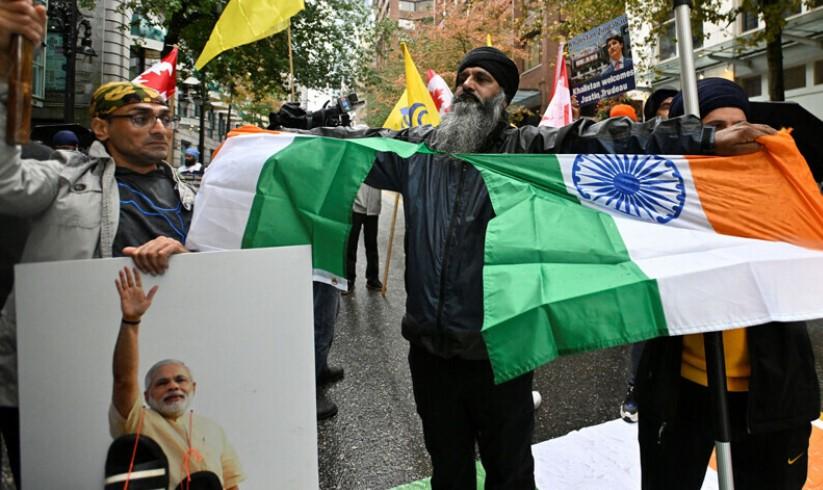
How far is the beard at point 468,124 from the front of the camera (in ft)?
6.74

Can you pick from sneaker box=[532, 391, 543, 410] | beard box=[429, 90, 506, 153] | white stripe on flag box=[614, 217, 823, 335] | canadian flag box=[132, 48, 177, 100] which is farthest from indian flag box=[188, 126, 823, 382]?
canadian flag box=[132, 48, 177, 100]

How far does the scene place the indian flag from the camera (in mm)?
1441

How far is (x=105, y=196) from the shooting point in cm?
168

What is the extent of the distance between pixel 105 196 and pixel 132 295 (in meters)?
0.47

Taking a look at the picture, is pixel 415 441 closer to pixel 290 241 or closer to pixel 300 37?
pixel 290 241

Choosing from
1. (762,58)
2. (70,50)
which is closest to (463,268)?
(70,50)

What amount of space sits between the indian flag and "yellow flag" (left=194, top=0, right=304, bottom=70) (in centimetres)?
170

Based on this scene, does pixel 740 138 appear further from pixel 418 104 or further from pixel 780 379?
pixel 418 104

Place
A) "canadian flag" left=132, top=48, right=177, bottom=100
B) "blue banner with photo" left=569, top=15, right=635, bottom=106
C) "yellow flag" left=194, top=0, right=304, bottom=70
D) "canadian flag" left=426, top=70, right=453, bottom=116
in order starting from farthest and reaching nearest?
"canadian flag" left=426, top=70, right=453, bottom=116 < "blue banner with photo" left=569, top=15, right=635, bottom=106 < "canadian flag" left=132, top=48, right=177, bottom=100 < "yellow flag" left=194, top=0, right=304, bottom=70

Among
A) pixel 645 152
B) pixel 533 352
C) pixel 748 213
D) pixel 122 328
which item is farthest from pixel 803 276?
pixel 122 328

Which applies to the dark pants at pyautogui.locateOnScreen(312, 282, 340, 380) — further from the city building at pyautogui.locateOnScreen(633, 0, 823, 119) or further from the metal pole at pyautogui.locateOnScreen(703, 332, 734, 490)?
the city building at pyautogui.locateOnScreen(633, 0, 823, 119)

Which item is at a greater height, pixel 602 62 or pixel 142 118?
pixel 602 62

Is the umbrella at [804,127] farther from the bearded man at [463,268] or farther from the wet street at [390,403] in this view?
the wet street at [390,403]

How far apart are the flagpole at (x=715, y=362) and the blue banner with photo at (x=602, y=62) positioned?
498cm
